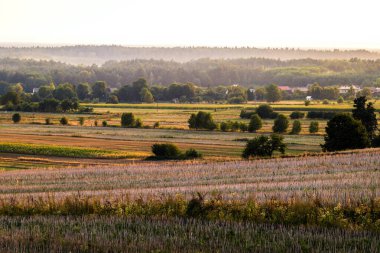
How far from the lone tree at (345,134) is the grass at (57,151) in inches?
796

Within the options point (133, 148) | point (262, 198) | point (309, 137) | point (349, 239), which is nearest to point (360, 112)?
point (309, 137)

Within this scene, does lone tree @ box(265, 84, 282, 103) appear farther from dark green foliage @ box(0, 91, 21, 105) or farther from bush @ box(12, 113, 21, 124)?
bush @ box(12, 113, 21, 124)

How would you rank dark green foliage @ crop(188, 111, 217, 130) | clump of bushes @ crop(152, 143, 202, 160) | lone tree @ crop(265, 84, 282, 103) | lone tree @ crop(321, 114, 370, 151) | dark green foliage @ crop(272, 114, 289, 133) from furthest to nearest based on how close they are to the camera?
lone tree @ crop(265, 84, 282, 103), dark green foliage @ crop(188, 111, 217, 130), dark green foliage @ crop(272, 114, 289, 133), clump of bushes @ crop(152, 143, 202, 160), lone tree @ crop(321, 114, 370, 151)

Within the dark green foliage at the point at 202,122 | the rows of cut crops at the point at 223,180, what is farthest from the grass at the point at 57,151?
the dark green foliage at the point at 202,122

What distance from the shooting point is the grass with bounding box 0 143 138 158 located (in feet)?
219

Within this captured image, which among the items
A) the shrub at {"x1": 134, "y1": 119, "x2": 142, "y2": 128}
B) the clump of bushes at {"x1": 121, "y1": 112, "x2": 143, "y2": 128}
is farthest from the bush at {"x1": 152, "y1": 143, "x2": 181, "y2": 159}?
the clump of bushes at {"x1": 121, "y1": 112, "x2": 143, "y2": 128}

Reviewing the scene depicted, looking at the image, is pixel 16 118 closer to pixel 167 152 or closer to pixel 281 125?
pixel 281 125

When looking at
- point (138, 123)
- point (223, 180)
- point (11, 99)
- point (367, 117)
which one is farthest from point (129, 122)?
point (223, 180)

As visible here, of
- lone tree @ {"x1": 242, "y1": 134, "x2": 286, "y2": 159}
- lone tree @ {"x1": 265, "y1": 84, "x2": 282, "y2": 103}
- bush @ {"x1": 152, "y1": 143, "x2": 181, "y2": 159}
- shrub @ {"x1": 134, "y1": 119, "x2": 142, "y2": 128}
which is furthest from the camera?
lone tree @ {"x1": 265, "y1": 84, "x2": 282, "y2": 103}

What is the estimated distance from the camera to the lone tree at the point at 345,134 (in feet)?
193

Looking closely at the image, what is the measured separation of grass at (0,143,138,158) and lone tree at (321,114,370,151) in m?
20.2

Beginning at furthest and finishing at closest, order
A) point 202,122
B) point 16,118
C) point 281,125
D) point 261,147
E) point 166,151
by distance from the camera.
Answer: point 16,118 → point 202,122 → point 281,125 → point 166,151 → point 261,147

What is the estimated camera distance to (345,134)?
2327 inches

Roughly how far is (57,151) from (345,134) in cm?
2994
